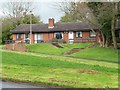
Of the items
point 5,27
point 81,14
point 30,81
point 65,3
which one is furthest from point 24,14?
point 30,81

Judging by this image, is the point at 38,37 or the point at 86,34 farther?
the point at 38,37

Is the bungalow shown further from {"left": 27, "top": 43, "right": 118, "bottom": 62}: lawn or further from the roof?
{"left": 27, "top": 43, "right": 118, "bottom": 62}: lawn

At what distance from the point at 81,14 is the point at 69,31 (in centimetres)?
1732

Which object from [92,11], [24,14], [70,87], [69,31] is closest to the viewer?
[70,87]

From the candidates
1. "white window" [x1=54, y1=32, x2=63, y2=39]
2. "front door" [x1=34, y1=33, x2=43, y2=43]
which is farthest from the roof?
"front door" [x1=34, y1=33, x2=43, y2=43]

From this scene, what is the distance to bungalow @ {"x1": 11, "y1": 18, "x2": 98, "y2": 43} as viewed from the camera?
208 ft

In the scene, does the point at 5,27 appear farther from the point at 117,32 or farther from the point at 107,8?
the point at 107,8

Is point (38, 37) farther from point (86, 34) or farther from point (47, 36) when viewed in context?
point (86, 34)

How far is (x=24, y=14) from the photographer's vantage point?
91.2m

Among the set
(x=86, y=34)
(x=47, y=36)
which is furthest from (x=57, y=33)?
(x=86, y=34)

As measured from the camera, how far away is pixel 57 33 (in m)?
66.1

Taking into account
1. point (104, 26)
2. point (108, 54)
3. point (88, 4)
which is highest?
point (88, 4)

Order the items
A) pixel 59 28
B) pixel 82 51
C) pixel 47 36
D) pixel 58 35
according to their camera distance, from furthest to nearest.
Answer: pixel 47 36
pixel 59 28
pixel 58 35
pixel 82 51

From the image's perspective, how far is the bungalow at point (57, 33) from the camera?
6350cm
